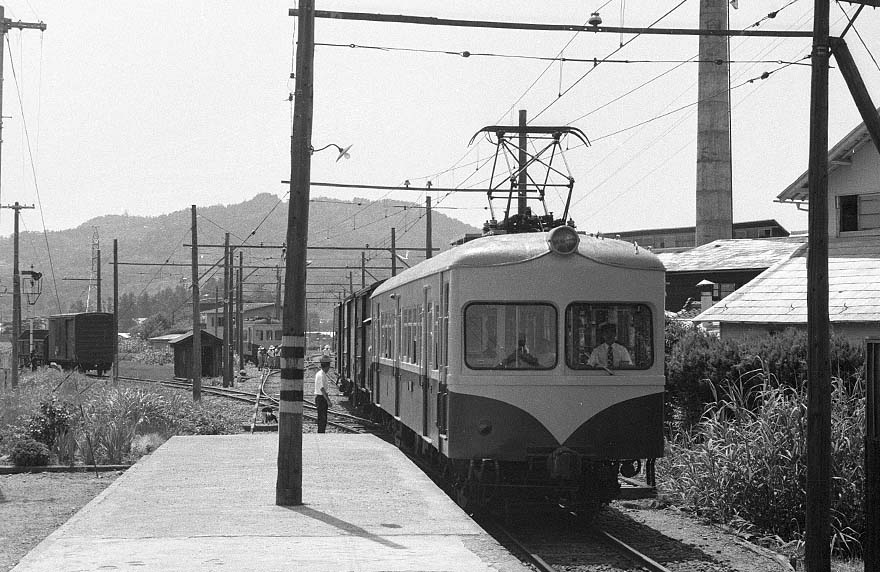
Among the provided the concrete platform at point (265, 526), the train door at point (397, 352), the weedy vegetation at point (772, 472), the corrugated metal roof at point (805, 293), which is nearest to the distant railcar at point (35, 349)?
the corrugated metal roof at point (805, 293)

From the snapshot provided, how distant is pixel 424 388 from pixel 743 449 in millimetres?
3956

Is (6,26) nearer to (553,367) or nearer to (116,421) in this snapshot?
(116,421)

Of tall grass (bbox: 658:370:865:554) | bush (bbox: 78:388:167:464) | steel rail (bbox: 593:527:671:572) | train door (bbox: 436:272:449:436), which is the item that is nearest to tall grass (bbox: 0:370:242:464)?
bush (bbox: 78:388:167:464)

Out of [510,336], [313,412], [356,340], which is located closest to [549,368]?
[510,336]

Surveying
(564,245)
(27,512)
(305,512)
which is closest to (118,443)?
(27,512)

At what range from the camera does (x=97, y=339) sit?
54219 mm

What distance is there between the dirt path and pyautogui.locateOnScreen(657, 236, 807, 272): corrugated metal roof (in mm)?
23314

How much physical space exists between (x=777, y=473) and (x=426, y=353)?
173 inches

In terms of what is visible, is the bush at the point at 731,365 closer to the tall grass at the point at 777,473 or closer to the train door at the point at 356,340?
the tall grass at the point at 777,473

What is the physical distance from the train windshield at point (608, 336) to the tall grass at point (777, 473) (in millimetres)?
1785

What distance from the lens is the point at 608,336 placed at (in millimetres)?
12281

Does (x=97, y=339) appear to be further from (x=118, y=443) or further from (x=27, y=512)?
(x=27, y=512)

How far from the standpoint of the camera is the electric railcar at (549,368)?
38.8 ft

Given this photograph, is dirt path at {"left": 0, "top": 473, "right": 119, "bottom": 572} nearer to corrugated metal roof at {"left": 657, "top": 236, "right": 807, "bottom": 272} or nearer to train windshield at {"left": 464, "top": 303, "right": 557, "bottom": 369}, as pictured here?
train windshield at {"left": 464, "top": 303, "right": 557, "bottom": 369}
